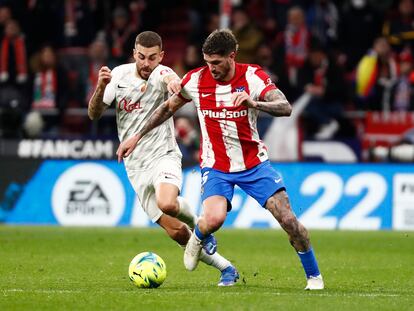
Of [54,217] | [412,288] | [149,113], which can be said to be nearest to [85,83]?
[54,217]

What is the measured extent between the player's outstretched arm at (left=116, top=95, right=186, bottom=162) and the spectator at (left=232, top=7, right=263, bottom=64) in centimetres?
1046

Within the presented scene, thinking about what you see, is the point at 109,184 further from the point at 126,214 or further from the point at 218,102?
the point at 218,102

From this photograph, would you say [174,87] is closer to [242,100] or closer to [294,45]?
[242,100]

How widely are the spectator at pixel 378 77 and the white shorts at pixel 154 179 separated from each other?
1059 cm

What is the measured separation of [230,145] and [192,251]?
40.4 inches

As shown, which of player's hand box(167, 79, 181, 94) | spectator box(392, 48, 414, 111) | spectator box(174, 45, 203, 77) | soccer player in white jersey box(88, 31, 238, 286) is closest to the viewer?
player's hand box(167, 79, 181, 94)

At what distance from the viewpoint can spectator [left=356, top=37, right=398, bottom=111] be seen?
2120 cm

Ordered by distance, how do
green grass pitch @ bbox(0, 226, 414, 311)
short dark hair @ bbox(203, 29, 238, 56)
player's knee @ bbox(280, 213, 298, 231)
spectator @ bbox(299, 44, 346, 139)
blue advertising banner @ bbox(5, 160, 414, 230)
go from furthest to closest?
1. spectator @ bbox(299, 44, 346, 139)
2. blue advertising banner @ bbox(5, 160, 414, 230)
3. short dark hair @ bbox(203, 29, 238, 56)
4. player's knee @ bbox(280, 213, 298, 231)
5. green grass pitch @ bbox(0, 226, 414, 311)

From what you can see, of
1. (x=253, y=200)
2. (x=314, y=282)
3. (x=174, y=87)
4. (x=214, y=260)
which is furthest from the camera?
(x=253, y=200)

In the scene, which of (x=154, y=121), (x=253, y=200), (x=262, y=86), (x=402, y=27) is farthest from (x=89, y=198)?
(x=262, y=86)

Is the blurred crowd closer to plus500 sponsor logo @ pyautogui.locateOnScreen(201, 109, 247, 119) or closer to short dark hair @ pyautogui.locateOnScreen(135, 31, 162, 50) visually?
short dark hair @ pyautogui.locateOnScreen(135, 31, 162, 50)

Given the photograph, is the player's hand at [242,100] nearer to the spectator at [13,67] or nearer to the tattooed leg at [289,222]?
the tattooed leg at [289,222]

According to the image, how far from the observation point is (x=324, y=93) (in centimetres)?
2075

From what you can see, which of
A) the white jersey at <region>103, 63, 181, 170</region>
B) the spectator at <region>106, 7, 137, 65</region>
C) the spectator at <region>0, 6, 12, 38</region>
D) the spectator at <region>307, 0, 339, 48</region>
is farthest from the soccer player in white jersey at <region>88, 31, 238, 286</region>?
the spectator at <region>307, 0, 339, 48</region>
